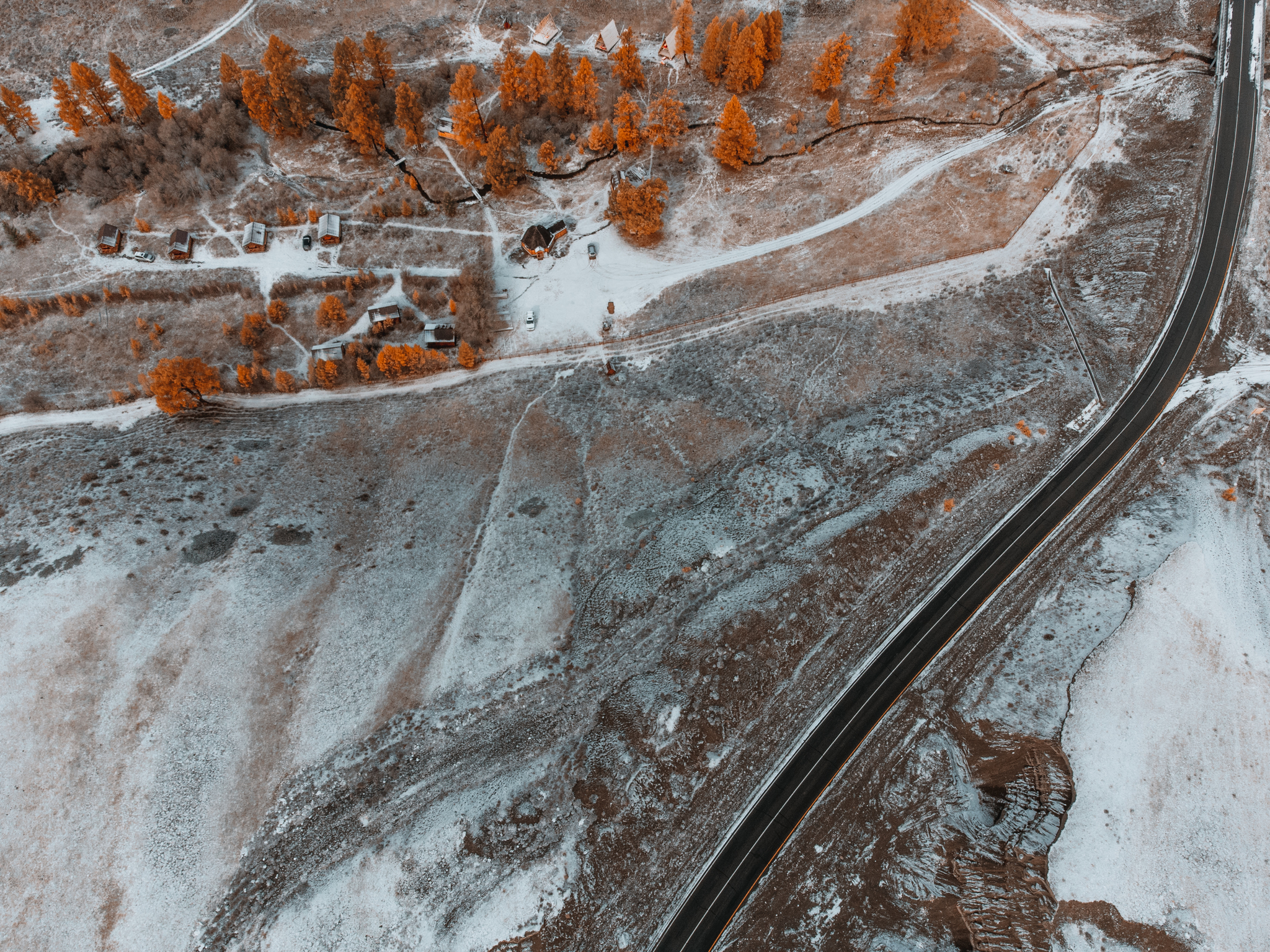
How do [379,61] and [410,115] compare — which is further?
[379,61]

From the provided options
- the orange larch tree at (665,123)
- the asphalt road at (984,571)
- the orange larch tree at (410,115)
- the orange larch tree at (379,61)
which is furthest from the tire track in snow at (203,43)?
the asphalt road at (984,571)

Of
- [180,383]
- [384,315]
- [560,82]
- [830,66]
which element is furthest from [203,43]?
[830,66]

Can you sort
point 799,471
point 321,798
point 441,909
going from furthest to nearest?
point 799,471, point 321,798, point 441,909

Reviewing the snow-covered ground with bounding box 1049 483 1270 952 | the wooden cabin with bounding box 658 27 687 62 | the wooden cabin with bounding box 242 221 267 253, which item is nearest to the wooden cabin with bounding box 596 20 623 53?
the wooden cabin with bounding box 658 27 687 62

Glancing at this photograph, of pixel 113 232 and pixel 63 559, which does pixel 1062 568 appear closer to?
pixel 63 559

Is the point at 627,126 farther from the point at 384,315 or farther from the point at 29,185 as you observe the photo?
the point at 29,185

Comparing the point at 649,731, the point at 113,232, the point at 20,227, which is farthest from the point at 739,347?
the point at 20,227
